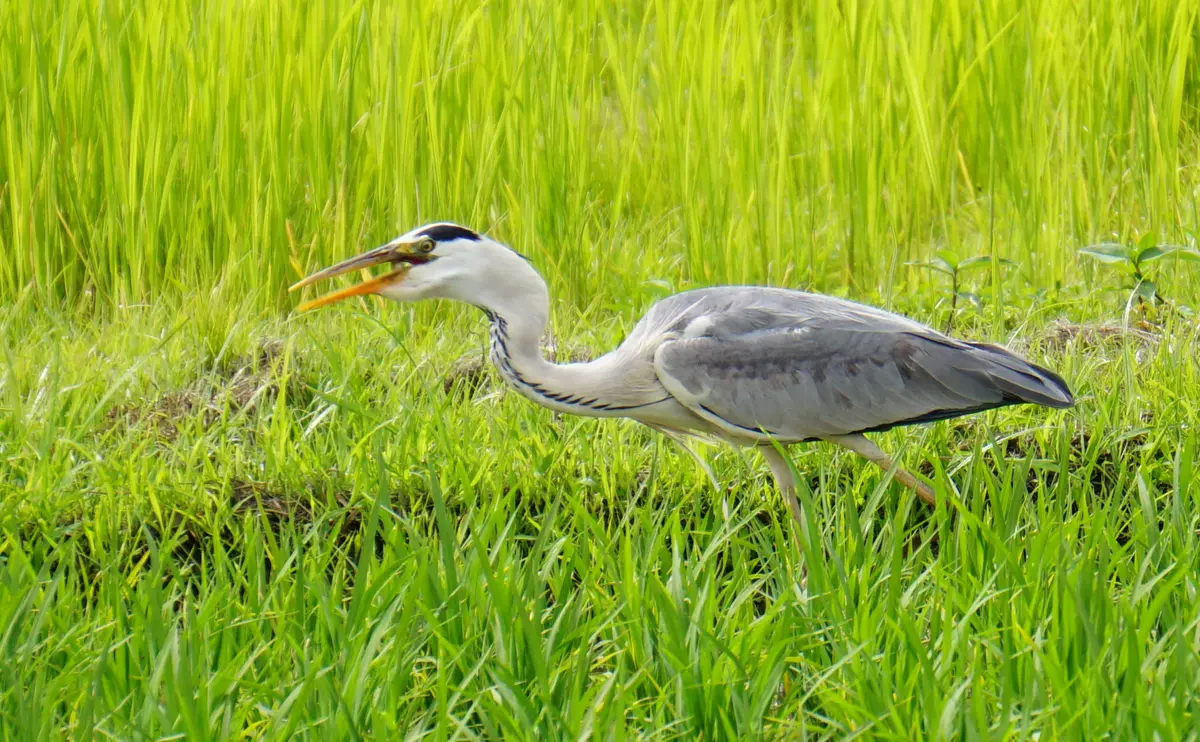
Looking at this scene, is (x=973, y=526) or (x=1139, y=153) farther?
(x=1139, y=153)

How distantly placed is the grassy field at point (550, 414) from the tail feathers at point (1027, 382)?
0.86 feet

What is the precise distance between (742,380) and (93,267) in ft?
8.95

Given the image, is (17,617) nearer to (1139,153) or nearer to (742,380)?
(742,380)

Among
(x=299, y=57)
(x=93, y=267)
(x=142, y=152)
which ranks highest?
(x=299, y=57)

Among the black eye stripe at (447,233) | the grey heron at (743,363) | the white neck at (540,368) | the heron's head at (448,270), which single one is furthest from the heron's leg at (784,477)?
the black eye stripe at (447,233)

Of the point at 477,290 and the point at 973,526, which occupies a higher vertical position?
the point at 477,290

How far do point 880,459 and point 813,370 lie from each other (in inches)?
11.0

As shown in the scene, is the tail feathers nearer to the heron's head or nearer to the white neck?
the white neck

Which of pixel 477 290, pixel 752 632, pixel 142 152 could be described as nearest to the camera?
pixel 752 632

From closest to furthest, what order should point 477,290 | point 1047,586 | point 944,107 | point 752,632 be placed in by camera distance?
point 752,632 → point 1047,586 → point 477,290 → point 944,107

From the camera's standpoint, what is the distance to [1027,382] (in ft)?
10.3

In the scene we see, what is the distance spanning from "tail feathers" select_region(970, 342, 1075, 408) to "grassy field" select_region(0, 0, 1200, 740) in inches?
10.4

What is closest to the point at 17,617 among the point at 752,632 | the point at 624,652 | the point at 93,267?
the point at 624,652

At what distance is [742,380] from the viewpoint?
326 centimetres
